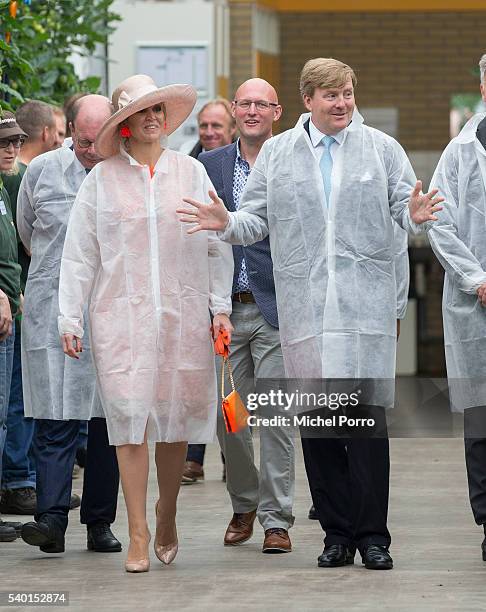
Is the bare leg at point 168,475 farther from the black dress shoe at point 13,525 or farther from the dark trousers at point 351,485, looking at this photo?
the black dress shoe at point 13,525

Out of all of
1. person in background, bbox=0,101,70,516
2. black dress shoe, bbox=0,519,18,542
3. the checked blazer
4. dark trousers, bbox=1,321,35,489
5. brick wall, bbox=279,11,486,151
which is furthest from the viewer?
brick wall, bbox=279,11,486,151

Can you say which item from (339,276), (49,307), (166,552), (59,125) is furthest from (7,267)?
(59,125)

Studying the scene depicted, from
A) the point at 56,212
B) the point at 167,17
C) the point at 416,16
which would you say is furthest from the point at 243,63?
the point at 56,212

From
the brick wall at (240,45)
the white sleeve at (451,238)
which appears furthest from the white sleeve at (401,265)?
the brick wall at (240,45)

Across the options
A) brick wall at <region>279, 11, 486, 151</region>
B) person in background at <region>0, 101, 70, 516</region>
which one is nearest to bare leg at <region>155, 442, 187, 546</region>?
person in background at <region>0, 101, 70, 516</region>

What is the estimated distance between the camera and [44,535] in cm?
651

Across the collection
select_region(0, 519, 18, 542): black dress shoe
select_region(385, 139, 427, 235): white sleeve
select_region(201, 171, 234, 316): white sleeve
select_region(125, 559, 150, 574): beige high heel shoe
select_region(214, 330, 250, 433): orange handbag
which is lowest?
select_region(0, 519, 18, 542): black dress shoe

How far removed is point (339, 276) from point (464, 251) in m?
0.52

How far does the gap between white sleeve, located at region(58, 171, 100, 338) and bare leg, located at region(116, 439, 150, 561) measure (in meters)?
0.48

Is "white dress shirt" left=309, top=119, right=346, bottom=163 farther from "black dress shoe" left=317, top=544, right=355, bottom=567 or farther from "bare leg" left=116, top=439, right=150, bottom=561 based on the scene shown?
"black dress shoe" left=317, top=544, right=355, bottom=567

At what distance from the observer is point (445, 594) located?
570 centimetres

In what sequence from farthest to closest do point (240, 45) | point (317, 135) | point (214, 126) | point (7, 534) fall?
point (240, 45) < point (214, 126) < point (7, 534) < point (317, 135)

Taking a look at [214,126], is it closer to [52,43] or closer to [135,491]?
[52,43]

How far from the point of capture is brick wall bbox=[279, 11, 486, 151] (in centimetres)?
1691
